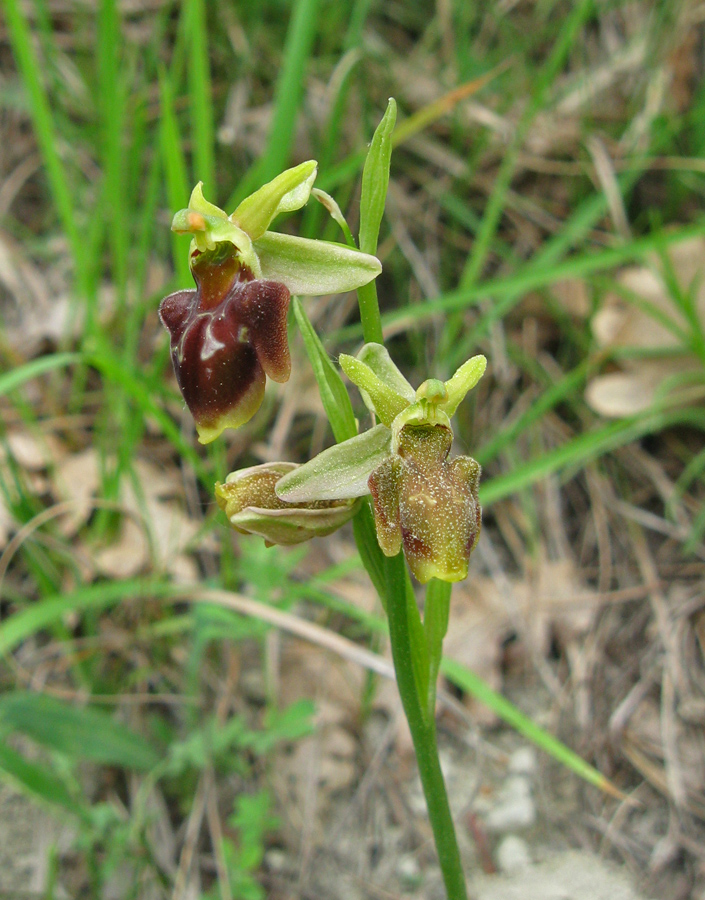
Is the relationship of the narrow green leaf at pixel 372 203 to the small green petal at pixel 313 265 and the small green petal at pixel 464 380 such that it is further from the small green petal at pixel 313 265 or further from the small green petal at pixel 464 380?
the small green petal at pixel 464 380

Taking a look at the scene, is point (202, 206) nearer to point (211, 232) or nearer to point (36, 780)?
point (211, 232)

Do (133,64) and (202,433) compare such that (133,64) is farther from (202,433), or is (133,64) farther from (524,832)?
(524,832)

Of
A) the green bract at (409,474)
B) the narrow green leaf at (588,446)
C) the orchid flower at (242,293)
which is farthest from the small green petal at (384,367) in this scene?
the narrow green leaf at (588,446)

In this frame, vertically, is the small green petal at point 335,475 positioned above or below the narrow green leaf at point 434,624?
above

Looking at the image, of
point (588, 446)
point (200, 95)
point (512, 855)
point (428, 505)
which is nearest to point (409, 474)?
point (428, 505)

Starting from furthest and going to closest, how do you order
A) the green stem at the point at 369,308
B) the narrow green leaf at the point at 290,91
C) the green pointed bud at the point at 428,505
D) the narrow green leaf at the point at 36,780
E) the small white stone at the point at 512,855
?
the narrow green leaf at the point at 290,91 → the small white stone at the point at 512,855 → the narrow green leaf at the point at 36,780 → the green stem at the point at 369,308 → the green pointed bud at the point at 428,505

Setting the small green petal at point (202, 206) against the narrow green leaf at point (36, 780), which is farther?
the narrow green leaf at point (36, 780)

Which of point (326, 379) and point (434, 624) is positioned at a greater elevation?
point (326, 379)

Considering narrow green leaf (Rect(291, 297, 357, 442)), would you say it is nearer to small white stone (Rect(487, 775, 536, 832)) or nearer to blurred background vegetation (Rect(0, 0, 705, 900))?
blurred background vegetation (Rect(0, 0, 705, 900))
